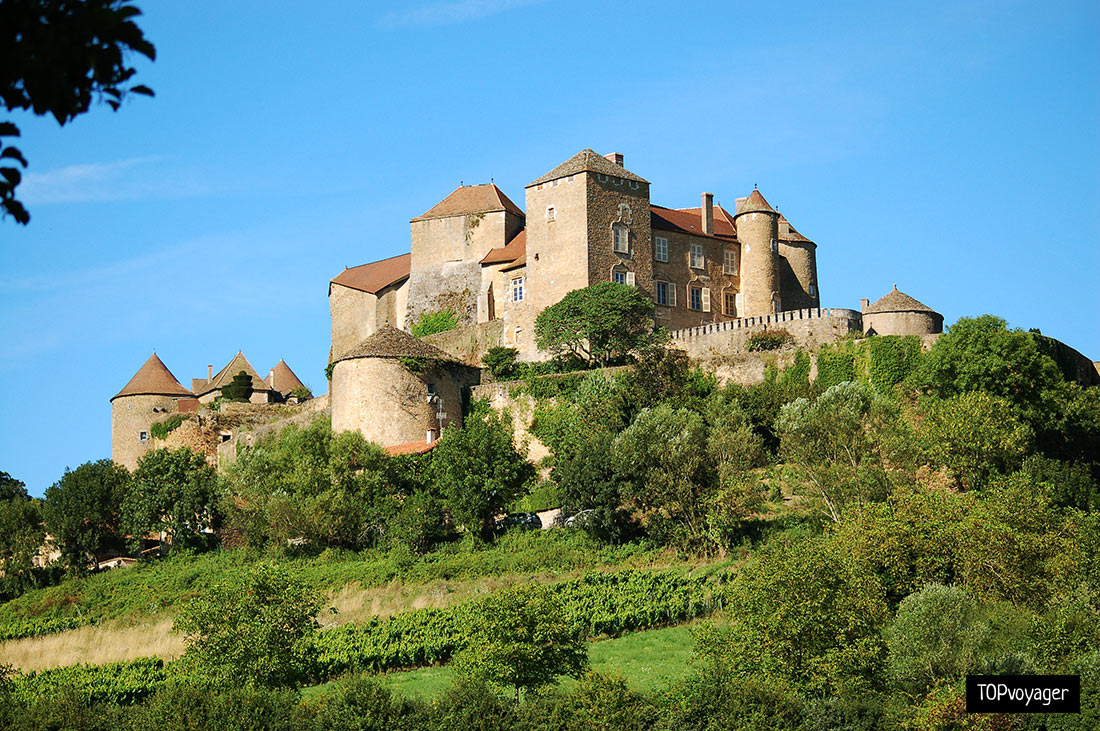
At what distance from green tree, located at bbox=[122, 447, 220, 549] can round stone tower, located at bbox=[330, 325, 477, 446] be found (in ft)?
18.4

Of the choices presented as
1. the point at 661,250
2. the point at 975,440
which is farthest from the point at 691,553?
the point at 661,250

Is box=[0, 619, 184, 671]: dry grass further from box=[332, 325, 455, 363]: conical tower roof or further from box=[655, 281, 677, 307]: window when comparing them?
box=[655, 281, 677, 307]: window

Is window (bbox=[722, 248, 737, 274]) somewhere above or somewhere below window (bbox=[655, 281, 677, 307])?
above

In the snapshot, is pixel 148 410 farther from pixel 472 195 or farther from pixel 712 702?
pixel 712 702

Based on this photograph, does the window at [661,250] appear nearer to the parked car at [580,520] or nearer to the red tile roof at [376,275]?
the red tile roof at [376,275]

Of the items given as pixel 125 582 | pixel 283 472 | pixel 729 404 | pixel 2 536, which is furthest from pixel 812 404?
pixel 2 536

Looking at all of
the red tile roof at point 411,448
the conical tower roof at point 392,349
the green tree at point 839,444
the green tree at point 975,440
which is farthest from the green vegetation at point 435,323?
the green tree at point 975,440

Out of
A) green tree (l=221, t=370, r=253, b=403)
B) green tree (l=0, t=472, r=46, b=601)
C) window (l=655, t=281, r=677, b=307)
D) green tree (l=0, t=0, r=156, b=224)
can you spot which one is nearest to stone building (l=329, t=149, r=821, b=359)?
window (l=655, t=281, r=677, b=307)

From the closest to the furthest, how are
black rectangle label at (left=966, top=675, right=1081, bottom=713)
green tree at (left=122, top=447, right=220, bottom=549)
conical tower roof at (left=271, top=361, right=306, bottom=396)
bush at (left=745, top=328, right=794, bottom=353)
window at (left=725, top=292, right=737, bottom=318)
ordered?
black rectangle label at (left=966, top=675, right=1081, bottom=713) → green tree at (left=122, top=447, right=220, bottom=549) → bush at (left=745, top=328, right=794, bottom=353) → window at (left=725, top=292, right=737, bottom=318) → conical tower roof at (left=271, top=361, right=306, bottom=396)

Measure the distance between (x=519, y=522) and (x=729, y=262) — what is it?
20.6 meters

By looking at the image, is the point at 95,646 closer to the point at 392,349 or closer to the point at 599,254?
the point at 392,349

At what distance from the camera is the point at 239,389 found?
68.2 metres

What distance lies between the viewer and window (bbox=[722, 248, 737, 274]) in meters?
58.9

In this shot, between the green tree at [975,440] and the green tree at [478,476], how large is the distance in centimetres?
1310
